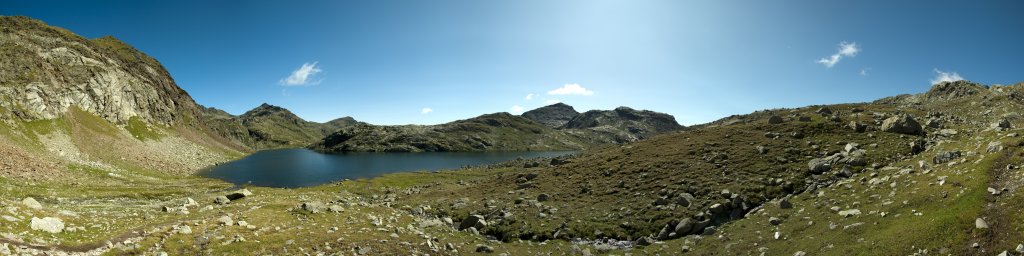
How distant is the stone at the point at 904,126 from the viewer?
43125 millimetres

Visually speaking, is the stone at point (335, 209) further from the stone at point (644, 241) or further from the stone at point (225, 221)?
the stone at point (644, 241)

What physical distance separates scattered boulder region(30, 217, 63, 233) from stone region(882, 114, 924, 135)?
6756 cm

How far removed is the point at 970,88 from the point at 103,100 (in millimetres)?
241151

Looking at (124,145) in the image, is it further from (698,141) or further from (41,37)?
(698,141)

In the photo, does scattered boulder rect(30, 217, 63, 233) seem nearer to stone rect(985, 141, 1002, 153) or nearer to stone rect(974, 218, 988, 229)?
stone rect(974, 218, 988, 229)

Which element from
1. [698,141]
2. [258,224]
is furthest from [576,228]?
[698,141]

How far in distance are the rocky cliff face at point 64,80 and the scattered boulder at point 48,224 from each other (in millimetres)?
104566

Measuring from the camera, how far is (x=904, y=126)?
43.4 m

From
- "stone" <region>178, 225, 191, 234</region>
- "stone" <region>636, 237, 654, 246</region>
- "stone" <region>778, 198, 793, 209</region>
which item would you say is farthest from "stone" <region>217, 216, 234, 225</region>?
"stone" <region>778, 198, 793, 209</region>

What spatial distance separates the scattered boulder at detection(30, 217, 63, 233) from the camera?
19734mm

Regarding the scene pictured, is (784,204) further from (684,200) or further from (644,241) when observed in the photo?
(644,241)

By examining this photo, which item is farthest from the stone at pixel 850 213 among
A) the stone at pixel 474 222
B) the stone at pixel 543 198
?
the stone at pixel 474 222

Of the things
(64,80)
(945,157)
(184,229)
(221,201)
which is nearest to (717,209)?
(945,157)

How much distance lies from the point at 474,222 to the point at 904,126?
45944 mm
